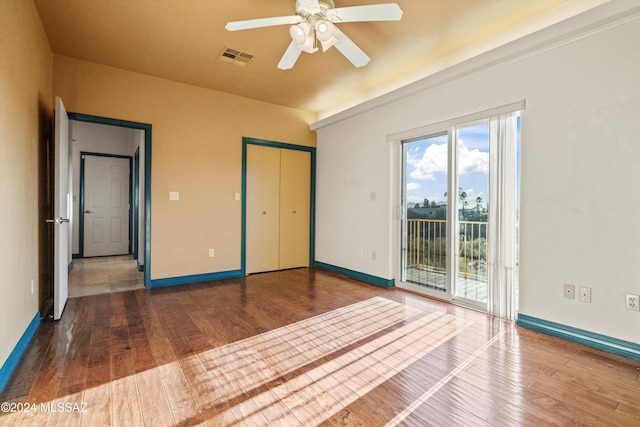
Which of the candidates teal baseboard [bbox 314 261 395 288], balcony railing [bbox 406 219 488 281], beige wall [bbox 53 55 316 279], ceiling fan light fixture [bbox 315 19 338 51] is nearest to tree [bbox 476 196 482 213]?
balcony railing [bbox 406 219 488 281]

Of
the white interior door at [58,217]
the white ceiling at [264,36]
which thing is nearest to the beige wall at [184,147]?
the white ceiling at [264,36]

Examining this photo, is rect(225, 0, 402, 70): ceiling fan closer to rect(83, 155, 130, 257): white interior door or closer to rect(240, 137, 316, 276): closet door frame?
rect(240, 137, 316, 276): closet door frame

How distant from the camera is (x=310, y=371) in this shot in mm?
2053

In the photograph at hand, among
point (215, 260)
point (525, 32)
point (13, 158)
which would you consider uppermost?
point (525, 32)

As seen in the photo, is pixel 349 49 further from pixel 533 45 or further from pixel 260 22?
pixel 533 45

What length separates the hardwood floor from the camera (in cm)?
162

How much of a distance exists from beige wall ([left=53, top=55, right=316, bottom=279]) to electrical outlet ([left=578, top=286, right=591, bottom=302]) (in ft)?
13.4

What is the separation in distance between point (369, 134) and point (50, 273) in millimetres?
4226

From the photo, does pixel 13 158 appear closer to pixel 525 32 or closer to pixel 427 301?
pixel 427 301

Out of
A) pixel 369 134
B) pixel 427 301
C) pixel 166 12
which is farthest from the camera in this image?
pixel 369 134

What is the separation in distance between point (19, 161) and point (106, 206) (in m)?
5.00

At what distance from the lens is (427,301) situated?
3.58 meters

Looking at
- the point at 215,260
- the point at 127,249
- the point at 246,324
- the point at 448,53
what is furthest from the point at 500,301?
the point at 127,249

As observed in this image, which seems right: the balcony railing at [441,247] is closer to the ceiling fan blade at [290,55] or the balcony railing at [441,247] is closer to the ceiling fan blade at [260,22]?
the ceiling fan blade at [290,55]
